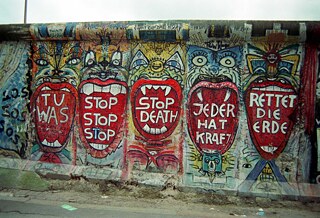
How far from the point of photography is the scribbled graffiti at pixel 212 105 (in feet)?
→ 18.0

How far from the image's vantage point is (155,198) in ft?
17.4

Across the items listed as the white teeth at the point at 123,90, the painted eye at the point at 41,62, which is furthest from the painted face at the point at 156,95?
the painted eye at the point at 41,62

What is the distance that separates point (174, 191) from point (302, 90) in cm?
291

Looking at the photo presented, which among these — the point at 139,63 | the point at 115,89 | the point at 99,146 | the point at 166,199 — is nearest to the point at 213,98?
the point at 139,63

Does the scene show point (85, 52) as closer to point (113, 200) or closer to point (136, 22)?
point (136, 22)

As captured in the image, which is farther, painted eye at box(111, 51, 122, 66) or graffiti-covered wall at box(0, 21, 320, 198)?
painted eye at box(111, 51, 122, 66)

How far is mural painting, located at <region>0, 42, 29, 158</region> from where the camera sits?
6254 millimetres

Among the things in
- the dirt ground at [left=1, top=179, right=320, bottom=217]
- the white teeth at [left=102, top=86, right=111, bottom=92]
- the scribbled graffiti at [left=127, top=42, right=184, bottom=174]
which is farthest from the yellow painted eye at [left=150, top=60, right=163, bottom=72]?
the dirt ground at [left=1, top=179, right=320, bottom=217]

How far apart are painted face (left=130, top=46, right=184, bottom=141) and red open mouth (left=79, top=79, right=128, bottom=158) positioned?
0.30 meters

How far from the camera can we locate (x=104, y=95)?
5902mm

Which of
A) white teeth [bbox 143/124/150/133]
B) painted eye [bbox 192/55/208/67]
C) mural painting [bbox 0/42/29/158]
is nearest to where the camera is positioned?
painted eye [bbox 192/55/208/67]

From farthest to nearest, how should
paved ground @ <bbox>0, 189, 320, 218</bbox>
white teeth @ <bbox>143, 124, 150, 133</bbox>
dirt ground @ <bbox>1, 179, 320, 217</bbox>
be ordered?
white teeth @ <bbox>143, 124, 150, 133</bbox> < dirt ground @ <bbox>1, 179, 320, 217</bbox> < paved ground @ <bbox>0, 189, 320, 218</bbox>

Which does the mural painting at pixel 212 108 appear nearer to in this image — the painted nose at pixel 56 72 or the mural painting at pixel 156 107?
the mural painting at pixel 156 107

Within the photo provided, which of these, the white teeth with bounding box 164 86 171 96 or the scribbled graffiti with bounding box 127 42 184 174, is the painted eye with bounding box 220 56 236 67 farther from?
the white teeth with bounding box 164 86 171 96
